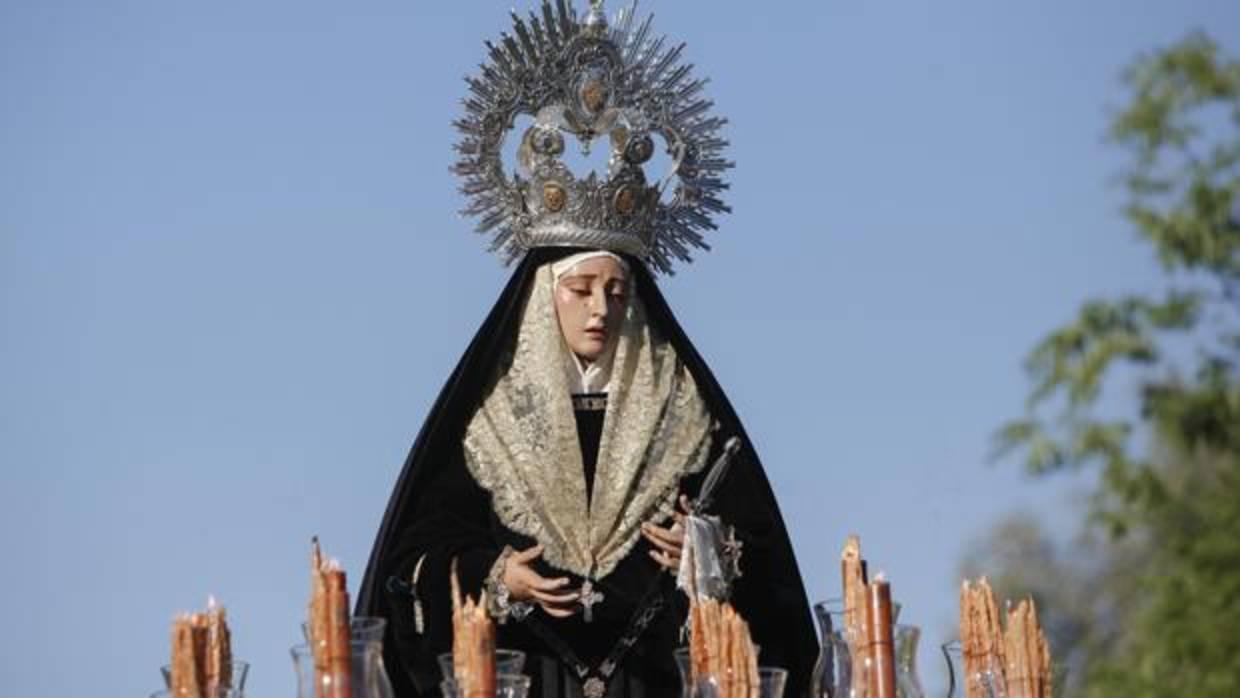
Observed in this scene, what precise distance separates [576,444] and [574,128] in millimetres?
1022

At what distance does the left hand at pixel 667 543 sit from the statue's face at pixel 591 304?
629 millimetres

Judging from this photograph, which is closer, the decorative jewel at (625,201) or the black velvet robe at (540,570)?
the black velvet robe at (540,570)

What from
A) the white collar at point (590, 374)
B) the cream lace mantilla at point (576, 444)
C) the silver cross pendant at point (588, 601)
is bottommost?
the silver cross pendant at point (588, 601)

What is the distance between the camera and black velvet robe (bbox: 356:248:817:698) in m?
11.5

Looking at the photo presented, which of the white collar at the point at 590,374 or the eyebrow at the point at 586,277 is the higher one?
the eyebrow at the point at 586,277

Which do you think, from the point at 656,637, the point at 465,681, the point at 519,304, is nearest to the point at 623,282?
the point at 519,304

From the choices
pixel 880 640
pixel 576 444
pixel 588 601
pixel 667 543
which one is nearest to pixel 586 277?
pixel 576 444

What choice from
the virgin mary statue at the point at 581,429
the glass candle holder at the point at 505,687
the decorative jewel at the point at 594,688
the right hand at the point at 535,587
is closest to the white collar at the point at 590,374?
the virgin mary statue at the point at 581,429

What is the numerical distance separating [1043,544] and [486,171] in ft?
15.9

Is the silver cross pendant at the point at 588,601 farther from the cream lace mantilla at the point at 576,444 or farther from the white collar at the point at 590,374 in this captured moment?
the white collar at the point at 590,374

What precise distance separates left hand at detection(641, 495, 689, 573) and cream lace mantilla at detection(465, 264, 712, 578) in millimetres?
89

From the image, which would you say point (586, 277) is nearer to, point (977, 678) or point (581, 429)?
point (581, 429)

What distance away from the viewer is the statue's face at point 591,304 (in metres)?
11.9

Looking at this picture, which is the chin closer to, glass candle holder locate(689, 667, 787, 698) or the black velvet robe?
the black velvet robe
